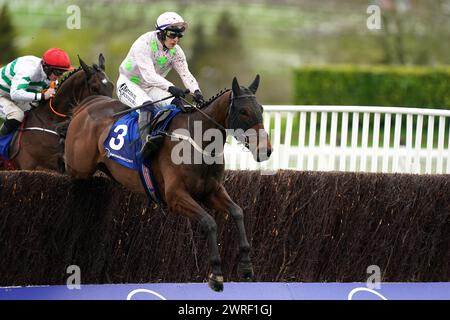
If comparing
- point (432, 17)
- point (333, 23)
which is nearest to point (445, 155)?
point (432, 17)

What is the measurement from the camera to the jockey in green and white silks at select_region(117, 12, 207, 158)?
8016 millimetres

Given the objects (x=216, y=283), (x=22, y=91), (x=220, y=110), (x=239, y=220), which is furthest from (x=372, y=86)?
(x=216, y=283)

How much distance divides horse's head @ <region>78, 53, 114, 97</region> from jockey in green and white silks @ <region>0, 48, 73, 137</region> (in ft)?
0.72

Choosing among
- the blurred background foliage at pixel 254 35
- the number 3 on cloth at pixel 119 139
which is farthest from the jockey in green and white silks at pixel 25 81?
the blurred background foliage at pixel 254 35

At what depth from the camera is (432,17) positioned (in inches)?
1048

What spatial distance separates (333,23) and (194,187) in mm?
21819

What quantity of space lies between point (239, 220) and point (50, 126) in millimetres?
3177

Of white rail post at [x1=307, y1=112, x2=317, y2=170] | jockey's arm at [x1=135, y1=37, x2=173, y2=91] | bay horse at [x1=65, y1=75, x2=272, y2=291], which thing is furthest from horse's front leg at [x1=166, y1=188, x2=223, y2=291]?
white rail post at [x1=307, y1=112, x2=317, y2=170]

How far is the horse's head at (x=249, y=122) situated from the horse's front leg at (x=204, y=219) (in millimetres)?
654

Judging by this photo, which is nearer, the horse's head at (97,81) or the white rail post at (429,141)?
the horse's head at (97,81)

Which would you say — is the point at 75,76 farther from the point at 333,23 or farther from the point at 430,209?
the point at 333,23

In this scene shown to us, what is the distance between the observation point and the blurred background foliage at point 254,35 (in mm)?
24953

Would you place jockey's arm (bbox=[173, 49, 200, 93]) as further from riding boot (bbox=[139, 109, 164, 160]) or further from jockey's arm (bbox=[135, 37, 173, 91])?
riding boot (bbox=[139, 109, 164, 160])

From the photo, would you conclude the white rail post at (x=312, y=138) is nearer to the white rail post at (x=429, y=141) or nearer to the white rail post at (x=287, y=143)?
the white rail post at (x=287, y=143)
